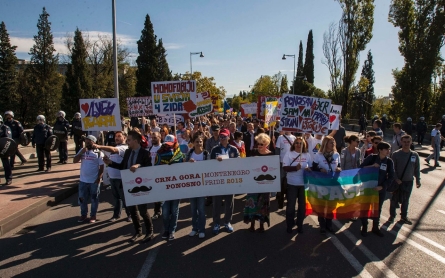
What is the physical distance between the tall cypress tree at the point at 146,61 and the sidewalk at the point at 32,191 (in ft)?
134

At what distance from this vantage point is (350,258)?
481 centimetres

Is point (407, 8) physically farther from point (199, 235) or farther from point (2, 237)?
point (2, 237)

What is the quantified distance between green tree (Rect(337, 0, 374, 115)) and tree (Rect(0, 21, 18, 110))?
40.7 metres

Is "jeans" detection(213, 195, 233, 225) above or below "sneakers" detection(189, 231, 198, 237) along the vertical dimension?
above

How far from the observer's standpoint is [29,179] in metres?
10.0

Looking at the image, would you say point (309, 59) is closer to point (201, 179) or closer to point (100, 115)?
point (100, 115)

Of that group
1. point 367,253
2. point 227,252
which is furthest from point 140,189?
point 367,253

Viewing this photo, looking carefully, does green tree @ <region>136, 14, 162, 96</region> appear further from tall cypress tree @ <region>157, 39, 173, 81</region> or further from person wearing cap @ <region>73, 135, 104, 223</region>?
person wearing cap @ <region>73, 135, 104, 223</region>

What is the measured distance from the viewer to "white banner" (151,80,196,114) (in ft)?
28.2

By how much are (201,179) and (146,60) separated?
49.8 metres

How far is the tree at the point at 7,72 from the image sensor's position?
36938 millimetres

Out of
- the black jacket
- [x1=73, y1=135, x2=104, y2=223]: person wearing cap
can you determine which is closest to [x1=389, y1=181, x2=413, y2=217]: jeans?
the black jacket

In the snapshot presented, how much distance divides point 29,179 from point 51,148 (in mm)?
1244

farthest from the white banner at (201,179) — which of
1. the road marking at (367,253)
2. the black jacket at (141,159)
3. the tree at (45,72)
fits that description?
the tree at (45,72)
